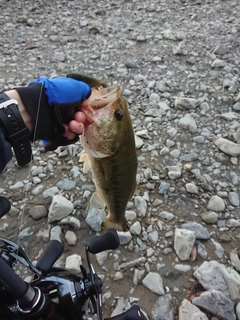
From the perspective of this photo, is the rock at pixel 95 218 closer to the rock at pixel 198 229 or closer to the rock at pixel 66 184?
the rock at pixel 66 184

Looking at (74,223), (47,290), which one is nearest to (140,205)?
(74,223)

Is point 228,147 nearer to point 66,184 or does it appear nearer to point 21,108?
point 66,184

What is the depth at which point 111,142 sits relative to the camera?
90.5 inches

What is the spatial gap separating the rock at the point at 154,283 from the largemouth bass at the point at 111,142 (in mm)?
609

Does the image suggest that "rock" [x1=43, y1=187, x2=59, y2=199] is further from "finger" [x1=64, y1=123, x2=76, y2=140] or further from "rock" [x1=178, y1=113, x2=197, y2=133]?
"rock" [x1=178, y1=113, x2=197, y2=133]

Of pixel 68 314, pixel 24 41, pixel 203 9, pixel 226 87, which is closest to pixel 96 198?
pixel 68 314

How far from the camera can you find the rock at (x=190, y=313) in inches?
95.8

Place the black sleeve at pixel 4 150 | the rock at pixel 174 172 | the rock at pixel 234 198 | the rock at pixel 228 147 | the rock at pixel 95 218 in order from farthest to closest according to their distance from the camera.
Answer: the rock at pixel 228 147 → the rock at pixel 174 172 → the rock at pixel 234 198 → the rock at pixel 95 218 → the black sleeve at pixel 4 150

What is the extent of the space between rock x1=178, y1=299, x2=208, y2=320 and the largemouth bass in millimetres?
828

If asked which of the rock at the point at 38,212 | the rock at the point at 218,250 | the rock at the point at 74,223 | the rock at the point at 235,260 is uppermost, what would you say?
the rock at the point at 38,212

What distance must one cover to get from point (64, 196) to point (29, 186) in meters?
0.37

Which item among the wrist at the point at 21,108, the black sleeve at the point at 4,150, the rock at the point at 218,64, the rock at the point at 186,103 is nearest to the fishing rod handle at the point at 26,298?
the black sleeve at the point at 4,150

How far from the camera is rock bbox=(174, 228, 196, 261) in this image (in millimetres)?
2838

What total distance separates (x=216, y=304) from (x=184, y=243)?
1.77ft
